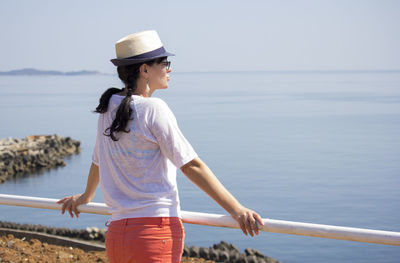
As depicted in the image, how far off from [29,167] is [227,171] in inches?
469

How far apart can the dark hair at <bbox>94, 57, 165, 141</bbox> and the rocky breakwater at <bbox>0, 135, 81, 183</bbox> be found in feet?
106

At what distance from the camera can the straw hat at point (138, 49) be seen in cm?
256

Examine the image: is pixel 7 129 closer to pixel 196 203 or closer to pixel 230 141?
pixel 230 141

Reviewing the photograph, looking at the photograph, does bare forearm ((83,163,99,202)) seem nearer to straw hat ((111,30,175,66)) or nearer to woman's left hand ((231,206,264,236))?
straw hat ((111,30,175,66))

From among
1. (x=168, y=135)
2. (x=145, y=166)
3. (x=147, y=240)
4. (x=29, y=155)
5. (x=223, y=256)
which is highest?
(x=168, y=135)

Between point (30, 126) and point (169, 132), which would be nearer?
point (169, 132)

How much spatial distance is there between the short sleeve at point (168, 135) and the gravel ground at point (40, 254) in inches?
112

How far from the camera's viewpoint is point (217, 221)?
2.64 m

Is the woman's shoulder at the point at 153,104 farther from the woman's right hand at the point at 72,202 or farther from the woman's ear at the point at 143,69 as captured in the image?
the woman's right hand at the point at 72,202

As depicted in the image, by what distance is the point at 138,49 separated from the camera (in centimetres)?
256

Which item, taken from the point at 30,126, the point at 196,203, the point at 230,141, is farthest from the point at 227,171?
the point at 30,126

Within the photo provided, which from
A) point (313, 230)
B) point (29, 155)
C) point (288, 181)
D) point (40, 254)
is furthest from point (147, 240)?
point (29, 155)

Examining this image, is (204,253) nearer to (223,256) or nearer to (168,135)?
(223,256)

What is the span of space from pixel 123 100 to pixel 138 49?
0.80 feet
